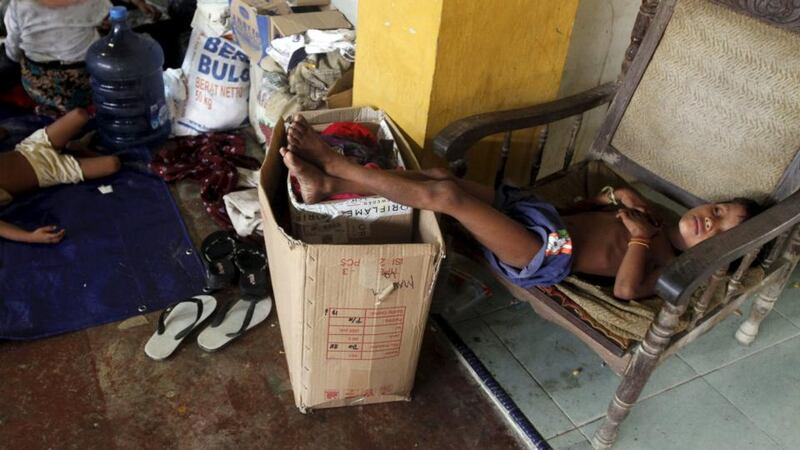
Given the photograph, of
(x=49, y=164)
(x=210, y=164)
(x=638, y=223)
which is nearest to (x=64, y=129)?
(x=49, y=164)

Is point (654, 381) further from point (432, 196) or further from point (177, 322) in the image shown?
point (177, 322)

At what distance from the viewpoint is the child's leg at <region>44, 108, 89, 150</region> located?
269 cm

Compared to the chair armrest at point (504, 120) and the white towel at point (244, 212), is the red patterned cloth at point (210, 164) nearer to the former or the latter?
the white towel at point (244, 212)

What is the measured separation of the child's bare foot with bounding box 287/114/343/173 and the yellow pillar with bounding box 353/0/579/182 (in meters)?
0.40

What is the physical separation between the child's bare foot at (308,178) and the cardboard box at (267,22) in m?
1.18

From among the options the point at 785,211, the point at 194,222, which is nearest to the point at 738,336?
the point at 785,211

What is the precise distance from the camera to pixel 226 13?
120 inches

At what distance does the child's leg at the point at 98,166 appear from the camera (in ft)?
8.82

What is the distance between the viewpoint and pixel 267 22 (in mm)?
2729

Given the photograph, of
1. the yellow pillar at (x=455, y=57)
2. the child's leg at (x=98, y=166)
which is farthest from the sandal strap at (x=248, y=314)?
the child's leg at (x=98, y=166)

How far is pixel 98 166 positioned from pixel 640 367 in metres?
2.23

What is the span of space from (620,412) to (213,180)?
1775 mm

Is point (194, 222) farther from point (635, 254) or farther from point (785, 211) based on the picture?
point (785, 211)

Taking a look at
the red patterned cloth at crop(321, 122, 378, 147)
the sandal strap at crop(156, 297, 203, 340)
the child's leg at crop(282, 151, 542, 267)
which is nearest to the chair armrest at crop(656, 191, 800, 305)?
the child's leg at crop(282, 151, 542, 267)
